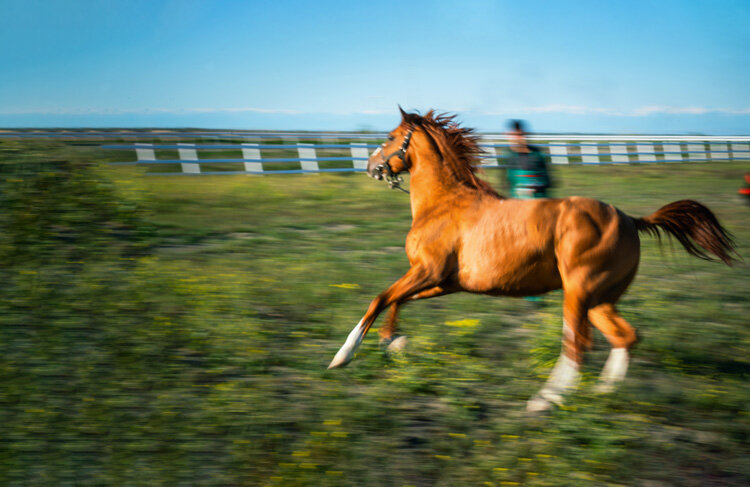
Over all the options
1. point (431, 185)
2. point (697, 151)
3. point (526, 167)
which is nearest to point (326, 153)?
Result: point (697, 151)

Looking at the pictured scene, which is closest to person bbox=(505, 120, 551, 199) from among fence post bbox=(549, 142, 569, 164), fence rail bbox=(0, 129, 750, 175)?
fence rail bbox=(0, 129, 750, 175)

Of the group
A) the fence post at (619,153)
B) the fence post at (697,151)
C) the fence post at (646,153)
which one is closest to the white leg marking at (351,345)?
the fence post at (619,153)

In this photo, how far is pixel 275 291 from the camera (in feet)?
24.7

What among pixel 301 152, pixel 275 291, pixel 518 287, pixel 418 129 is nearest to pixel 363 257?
pixel 275 291

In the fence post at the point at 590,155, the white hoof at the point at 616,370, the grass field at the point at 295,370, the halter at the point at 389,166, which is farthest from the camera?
the fence post at the point at 590,155

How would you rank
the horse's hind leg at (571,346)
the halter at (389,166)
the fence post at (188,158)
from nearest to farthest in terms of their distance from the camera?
the horse's hind leg at (571,346)
the halter at (389,166)
the fence post at (188,158)

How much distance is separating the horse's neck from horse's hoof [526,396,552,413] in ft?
5.92

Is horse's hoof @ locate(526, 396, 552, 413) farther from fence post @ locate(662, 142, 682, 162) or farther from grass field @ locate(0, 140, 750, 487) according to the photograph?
fence post @ locate(662, 142, 682, 162)

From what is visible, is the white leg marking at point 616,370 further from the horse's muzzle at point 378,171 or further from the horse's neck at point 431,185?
the horse's muzzle at point 378,171

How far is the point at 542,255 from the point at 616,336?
33.2 inches

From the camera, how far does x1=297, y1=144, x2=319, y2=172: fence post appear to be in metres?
21.6

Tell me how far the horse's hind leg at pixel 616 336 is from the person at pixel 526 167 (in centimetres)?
255

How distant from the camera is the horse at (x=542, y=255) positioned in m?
4.75

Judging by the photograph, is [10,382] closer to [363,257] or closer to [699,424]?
[699,424]
